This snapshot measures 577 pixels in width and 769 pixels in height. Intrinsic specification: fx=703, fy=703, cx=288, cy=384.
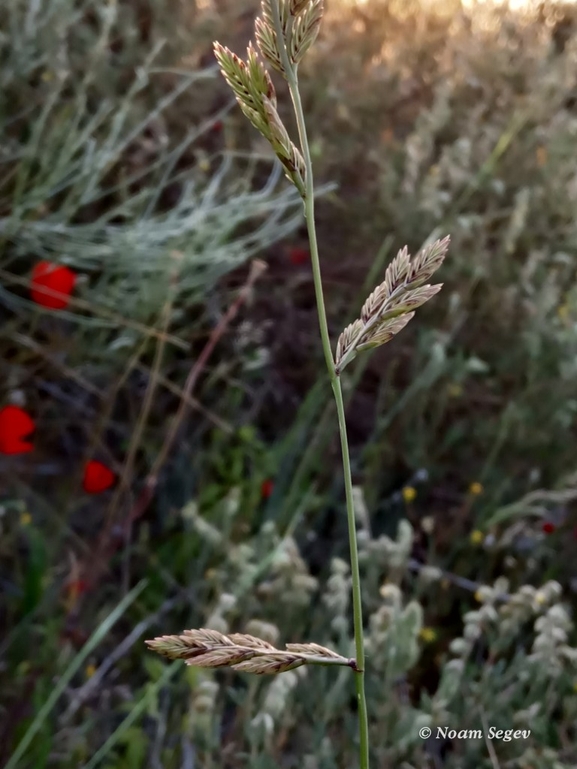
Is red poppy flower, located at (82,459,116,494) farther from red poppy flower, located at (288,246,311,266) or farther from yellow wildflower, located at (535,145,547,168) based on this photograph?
yellow wildflower, located at (535,145,547,168)

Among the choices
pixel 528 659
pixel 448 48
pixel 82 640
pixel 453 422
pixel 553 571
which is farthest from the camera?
pixel 448 48

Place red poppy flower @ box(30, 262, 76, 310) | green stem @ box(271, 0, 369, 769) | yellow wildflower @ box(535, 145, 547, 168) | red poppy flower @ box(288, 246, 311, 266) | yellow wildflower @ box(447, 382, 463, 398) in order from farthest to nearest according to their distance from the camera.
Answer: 1. yellow wildflower @ box(535, 145, 547, 168)
2. red poppy flower @ box(288, 246, 311, 266)
3. yellow wildflower @ box(447, 382, 463, 398)
4. red poppy flower @ box(30, 262, 76, 310)
5. green stem @ box(271, 0, 369, 769)

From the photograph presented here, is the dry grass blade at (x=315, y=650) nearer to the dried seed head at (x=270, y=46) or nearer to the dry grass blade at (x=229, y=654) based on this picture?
the dry grass blade at (x=229, y=654)

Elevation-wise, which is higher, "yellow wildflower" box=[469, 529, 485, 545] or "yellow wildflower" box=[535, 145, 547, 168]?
"yellow wildflower" box=[535, 145, 547, 168]

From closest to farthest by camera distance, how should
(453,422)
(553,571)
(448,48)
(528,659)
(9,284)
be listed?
(528,659) → (553,571) → (9,284) → (453,422) → (448,48)

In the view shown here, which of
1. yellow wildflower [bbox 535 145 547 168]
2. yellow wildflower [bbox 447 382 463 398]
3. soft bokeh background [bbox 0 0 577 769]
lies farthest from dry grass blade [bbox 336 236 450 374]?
yellow wildflower [bbox 535 145 547 168]

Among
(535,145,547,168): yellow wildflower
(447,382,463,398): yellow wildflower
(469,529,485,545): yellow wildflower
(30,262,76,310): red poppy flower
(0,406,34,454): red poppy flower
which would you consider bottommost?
(469,529,485,545): yellow wildflower

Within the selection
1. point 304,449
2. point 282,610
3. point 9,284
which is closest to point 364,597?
point 282,610

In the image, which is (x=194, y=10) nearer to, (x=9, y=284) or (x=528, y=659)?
(x=9, y=284)
